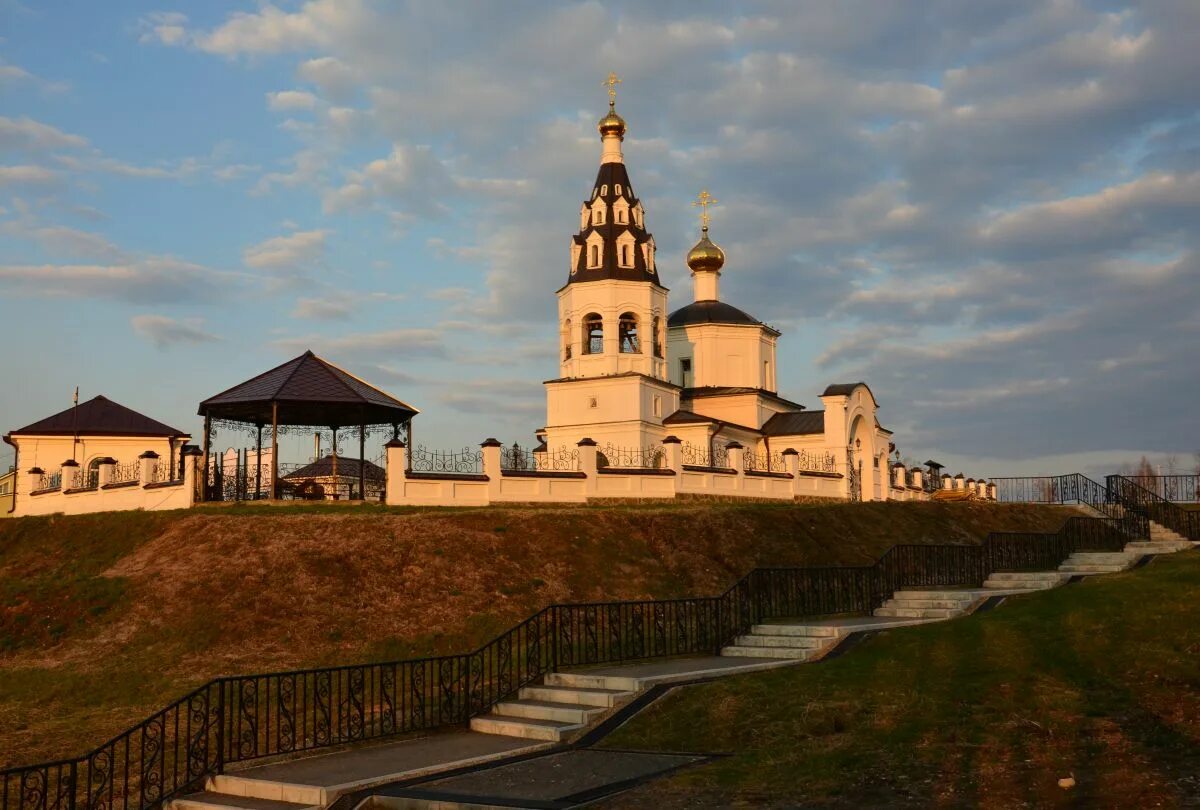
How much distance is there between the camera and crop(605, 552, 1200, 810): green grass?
9.20m

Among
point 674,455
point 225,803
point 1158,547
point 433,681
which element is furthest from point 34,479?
point 1158,547

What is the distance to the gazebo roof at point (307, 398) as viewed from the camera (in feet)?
98.0

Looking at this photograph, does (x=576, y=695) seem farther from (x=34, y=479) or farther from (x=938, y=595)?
(x=34, y=479)

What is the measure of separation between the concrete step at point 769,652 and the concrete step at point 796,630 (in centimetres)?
46

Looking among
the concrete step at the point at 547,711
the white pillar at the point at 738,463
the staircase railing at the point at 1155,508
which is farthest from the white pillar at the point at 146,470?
the staircase railing at the point at 1155,508

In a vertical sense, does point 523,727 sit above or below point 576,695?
below

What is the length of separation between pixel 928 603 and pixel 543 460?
22.3m

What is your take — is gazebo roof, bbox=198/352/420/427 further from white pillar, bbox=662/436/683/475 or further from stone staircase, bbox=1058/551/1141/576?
stone staircase, bbox=1058/551/1141/576

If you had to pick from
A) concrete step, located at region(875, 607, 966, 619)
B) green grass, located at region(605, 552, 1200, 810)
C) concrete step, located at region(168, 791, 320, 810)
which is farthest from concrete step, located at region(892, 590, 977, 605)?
concrete step, located at region(168, 791, 320, 810)

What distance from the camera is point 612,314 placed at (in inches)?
1710

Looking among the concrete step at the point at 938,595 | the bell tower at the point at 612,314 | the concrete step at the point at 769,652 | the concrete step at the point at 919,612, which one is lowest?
the concrete step at the point at 769,652

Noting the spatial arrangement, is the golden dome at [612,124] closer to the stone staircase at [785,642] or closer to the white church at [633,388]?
the white church at [633,388]

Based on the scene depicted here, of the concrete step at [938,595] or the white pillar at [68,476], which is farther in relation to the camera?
the white pillar at [68,476]

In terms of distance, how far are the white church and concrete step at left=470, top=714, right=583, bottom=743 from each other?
2783cm
